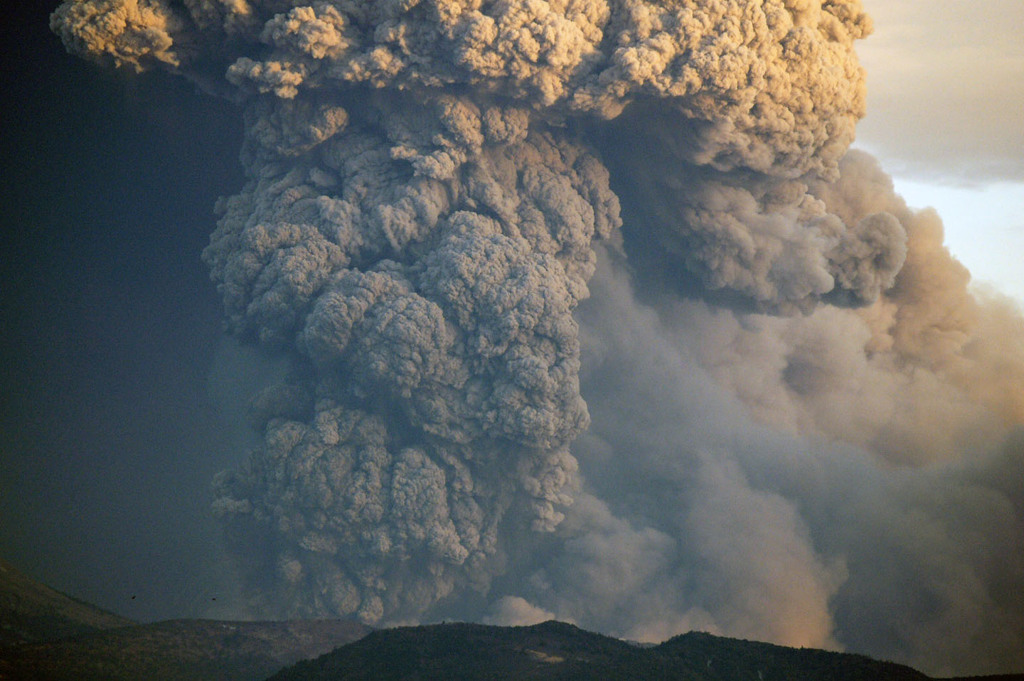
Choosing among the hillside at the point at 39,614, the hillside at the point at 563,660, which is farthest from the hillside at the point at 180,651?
the hillside at the point at 563,660

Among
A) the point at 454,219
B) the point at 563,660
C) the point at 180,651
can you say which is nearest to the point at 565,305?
the point at 454,219

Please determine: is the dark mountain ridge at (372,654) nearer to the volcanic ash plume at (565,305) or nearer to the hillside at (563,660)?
the hillside at (563,660)

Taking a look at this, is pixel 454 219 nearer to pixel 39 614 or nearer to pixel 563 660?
pixel 563 660

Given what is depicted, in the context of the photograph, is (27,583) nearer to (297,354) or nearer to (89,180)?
(297,354)

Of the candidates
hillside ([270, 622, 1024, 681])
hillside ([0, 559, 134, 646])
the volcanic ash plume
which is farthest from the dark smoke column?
hillside ([270, 622, 1024, 681])

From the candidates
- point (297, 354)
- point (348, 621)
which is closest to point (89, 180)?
point (297, 354)

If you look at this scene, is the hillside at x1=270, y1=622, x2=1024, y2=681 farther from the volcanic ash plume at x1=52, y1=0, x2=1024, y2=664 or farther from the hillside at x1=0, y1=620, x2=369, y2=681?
the volcanic ash plume at x1=52, y1=0, x2=1024, y2=664
